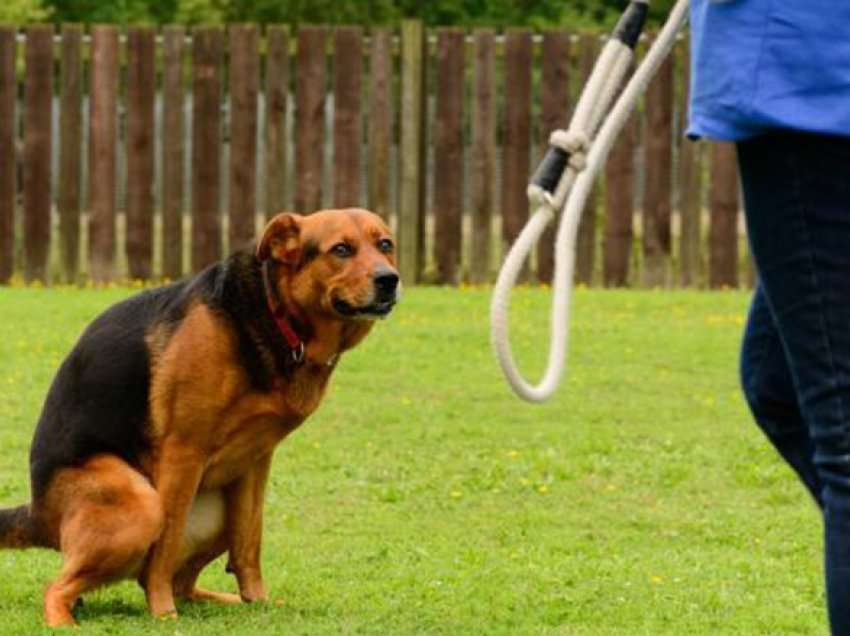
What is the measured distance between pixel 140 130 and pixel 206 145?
0.53 metres

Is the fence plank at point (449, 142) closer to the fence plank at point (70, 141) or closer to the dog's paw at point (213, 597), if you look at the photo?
the fence plank at point (70, 141)

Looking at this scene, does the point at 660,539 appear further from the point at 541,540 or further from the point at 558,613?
the point at 558,613

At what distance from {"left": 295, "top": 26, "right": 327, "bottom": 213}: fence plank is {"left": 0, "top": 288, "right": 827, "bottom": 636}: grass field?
3003 millimetres

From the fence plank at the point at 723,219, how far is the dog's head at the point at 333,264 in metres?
11.4

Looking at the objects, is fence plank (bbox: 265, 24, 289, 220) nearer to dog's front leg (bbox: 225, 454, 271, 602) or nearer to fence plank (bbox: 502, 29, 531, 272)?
fence plank (bbox: 502, 29, 531, 272)

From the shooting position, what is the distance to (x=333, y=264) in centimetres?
652

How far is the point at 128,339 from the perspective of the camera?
6.68 metres

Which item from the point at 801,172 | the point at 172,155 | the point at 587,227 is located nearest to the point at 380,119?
the point at 172,155

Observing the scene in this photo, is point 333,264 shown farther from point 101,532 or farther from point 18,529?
point 18,529

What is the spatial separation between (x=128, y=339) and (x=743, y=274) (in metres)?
12.4

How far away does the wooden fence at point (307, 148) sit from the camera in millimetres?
18016

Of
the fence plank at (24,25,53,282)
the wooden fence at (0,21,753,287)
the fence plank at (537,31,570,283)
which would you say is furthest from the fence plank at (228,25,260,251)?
the fence plank at (537,31,570,283)

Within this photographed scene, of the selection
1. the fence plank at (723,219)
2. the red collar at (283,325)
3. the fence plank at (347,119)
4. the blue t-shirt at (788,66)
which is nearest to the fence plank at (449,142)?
the fence plank at (347,119)

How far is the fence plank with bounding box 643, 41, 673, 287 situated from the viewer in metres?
18.0
